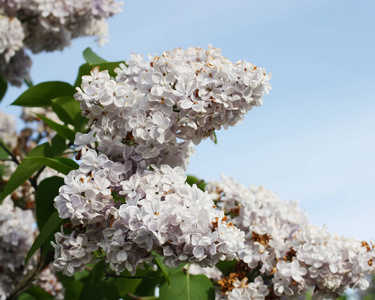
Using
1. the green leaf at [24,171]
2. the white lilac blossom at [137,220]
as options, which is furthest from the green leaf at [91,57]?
the white lilac blossom at [137,220]

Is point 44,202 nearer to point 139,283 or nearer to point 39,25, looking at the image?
point 139,283

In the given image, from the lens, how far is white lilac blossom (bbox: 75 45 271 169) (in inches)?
48.1

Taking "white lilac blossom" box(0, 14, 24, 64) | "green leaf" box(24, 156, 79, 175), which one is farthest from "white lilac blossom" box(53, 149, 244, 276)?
"white lilac blossom" box(0, 14, 24, 64)

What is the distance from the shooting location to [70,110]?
5.39 feet

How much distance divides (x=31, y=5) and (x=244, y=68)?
206 cm

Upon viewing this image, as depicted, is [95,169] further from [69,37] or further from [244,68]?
[69,37]

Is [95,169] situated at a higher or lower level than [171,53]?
lower

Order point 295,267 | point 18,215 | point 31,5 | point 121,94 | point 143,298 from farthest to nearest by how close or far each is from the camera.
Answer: point 31,5, point 18,215, point 143,298, point 295,267, point 121,94

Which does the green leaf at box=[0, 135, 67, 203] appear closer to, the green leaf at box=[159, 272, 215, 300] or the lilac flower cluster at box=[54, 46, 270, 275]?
the lilac flower cluster at box=[54, 46, 270, 275]

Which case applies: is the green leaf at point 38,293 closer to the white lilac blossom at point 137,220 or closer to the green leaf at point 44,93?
the green leaf at point 44,93

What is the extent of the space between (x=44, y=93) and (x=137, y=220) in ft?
2.67

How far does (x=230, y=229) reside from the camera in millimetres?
1133

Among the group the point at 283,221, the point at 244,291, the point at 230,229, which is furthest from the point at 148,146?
the point at 283,221

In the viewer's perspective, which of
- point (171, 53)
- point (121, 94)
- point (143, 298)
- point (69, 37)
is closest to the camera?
point (121, 94)
